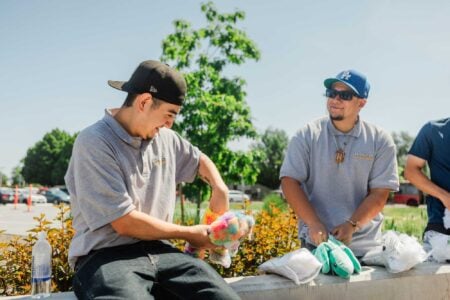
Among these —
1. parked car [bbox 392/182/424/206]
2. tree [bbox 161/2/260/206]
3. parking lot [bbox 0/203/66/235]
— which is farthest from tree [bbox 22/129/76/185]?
tree [bbox 161/2/260/206]

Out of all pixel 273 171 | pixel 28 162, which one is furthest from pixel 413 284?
pixel 28 162

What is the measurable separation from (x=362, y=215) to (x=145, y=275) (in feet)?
5.62

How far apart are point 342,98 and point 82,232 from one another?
6.95 feet

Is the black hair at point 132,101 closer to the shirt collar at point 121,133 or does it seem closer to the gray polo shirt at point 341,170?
the shirt collar at point 121,133

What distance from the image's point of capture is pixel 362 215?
3.29m

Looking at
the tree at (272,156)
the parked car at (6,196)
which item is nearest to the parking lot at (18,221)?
the parked car at (6,196)

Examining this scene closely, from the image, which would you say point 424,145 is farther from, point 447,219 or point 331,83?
point 331,83

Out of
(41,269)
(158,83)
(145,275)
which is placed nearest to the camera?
(145,275)

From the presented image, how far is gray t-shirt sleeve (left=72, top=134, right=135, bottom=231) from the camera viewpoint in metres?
2.29

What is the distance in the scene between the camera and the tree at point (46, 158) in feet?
246

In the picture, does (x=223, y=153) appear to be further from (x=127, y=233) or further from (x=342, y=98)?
(x=127, y=233)

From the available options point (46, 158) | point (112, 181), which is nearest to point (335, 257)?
point (112, 181)

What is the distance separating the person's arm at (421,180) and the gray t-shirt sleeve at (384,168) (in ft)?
1.24

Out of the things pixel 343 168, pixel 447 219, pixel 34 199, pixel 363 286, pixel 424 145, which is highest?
pixel 424 145
